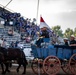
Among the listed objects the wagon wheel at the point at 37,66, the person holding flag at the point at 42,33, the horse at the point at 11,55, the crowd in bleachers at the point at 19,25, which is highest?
the crowd in bleachers at the point at 19,25

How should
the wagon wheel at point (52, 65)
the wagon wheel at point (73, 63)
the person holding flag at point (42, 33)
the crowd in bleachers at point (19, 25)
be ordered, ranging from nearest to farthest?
the wagon wheel at point (52, 65) → the wagon wheel at point (73, 63) → the person holding flag at point (42, 33) → the crowd in bleachers at point (19, 25)

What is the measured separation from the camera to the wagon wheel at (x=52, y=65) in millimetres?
9945

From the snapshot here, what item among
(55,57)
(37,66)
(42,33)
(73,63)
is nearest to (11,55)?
(37,66)

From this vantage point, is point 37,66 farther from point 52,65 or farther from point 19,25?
point 19,25

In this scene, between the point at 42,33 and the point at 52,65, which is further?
the point at 42,33

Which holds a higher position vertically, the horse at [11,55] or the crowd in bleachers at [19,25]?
the crowd in bleachers at [19,25]

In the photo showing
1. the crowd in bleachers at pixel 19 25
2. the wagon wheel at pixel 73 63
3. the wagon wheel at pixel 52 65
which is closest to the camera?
the wagon wheel at pixel 52 65

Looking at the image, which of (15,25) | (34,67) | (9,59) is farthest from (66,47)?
(15,25)

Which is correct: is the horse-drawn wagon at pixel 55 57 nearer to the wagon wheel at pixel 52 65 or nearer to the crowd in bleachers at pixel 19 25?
the wagon wheel at pixel 52 65

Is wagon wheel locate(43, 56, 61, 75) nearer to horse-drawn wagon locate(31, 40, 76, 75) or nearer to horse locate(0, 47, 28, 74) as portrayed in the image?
horse-drawn wagon locate(31, 40, 76, 75)

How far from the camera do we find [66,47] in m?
10.4

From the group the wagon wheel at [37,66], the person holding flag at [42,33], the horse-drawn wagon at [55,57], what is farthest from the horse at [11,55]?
the person holding flag at [42,33]

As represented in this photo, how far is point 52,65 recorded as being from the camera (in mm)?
10102

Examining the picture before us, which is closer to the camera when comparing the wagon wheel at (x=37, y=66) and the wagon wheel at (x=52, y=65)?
the wagon wheel at (x=52, y=65)
